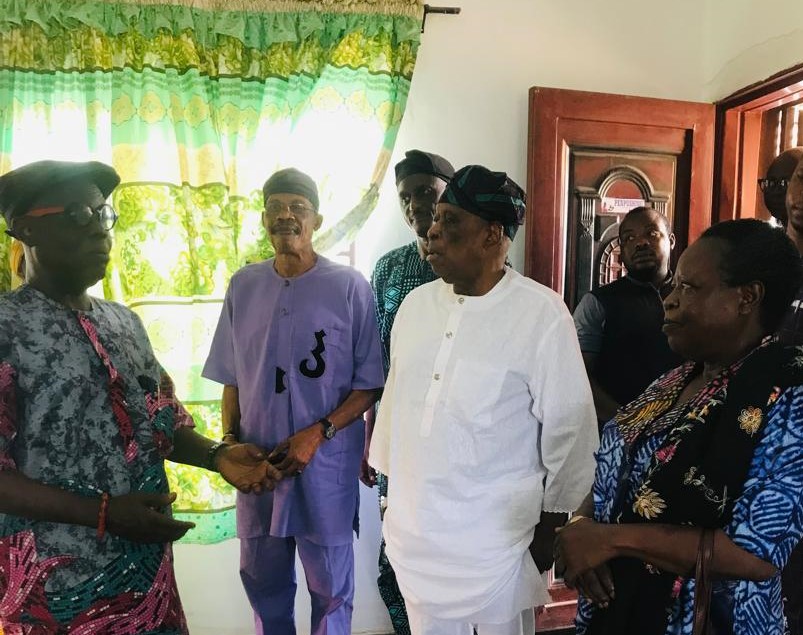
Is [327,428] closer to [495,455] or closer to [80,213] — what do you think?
[495,455]

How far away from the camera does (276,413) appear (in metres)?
1.84

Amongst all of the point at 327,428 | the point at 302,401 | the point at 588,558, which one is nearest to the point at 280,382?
the point at 302,401

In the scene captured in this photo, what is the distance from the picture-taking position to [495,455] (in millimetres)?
1420

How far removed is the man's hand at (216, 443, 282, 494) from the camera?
168cm

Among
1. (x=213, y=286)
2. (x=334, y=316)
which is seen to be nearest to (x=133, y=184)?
(x=213, y=286)

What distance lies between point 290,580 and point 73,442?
102 cm

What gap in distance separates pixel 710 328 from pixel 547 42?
1999 mm

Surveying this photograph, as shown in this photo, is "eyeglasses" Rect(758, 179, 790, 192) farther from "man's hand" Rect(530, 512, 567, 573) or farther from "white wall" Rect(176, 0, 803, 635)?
"man's hand" Rect(530, 512, 567, 573)

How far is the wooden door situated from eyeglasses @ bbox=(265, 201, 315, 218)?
1.07 m

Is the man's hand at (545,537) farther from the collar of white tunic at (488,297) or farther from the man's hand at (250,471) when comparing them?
the man's hand at (250,471)

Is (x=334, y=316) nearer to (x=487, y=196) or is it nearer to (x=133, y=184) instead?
(x=487, y=196)

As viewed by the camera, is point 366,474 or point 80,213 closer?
point 80,213

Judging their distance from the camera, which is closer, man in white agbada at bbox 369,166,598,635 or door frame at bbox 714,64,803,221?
man in white agbada at bbox 369,166,598,635

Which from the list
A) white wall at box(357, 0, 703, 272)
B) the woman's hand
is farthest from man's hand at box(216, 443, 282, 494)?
white wall at box(357, 0, 703, 272)
